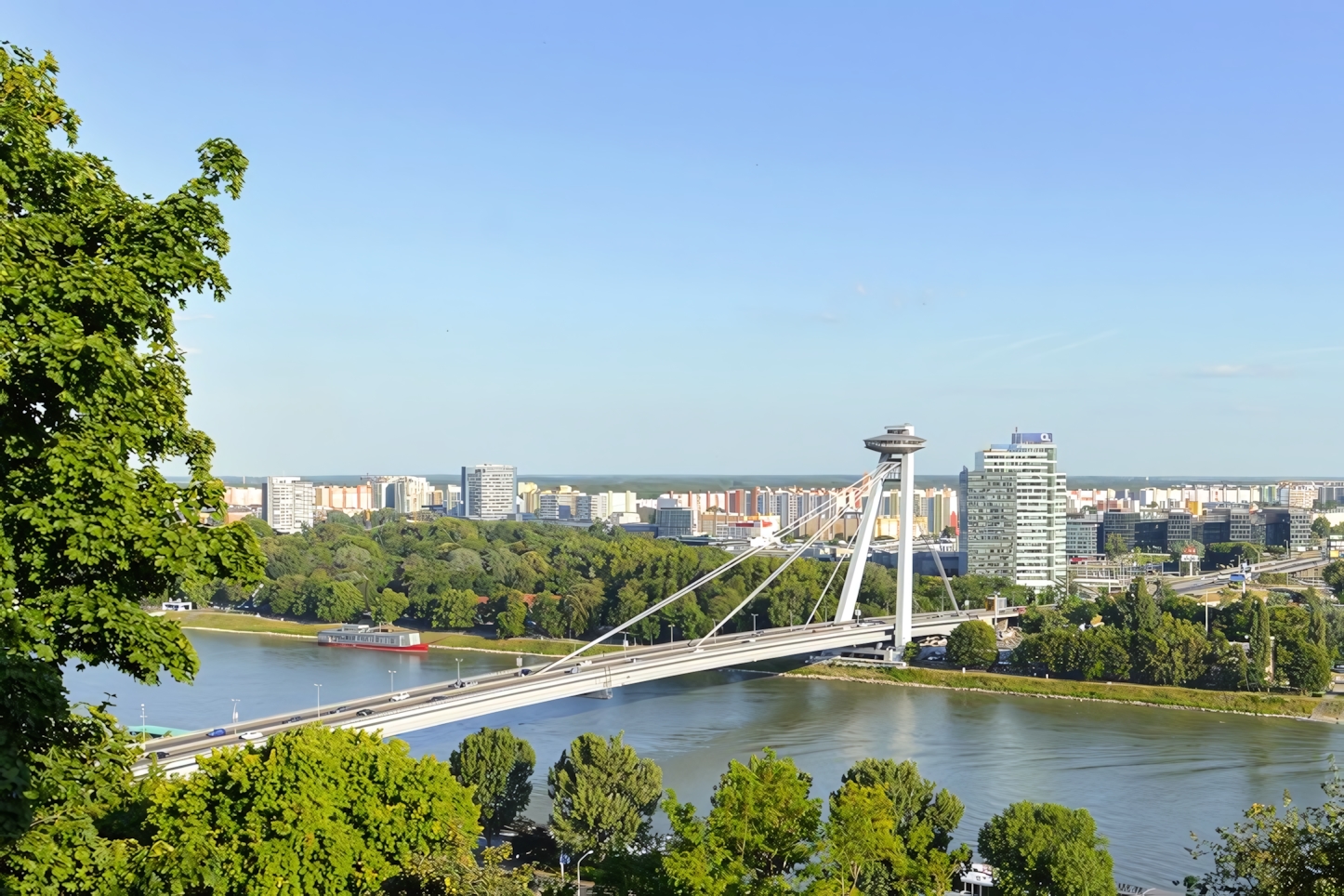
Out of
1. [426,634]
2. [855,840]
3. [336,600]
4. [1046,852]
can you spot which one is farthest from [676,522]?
[855,840]

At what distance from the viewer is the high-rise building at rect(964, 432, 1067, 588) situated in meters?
24.5

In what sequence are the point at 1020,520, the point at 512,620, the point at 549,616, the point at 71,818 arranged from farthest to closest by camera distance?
the point at 1020,520, the point at 549,616, the point at 512,620, the point at 71,818

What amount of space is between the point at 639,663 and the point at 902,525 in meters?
6.45

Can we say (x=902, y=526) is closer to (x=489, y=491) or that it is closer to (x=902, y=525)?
(x=902, y=525)

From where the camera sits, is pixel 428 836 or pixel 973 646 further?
pixel 973 646

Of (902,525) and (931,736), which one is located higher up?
(902,525)

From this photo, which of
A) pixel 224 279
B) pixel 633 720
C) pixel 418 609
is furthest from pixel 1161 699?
pixel 224 279

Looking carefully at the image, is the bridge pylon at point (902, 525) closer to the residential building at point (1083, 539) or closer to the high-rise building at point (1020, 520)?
the high-rise building at point (1020, 520)

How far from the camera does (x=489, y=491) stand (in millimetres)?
54719

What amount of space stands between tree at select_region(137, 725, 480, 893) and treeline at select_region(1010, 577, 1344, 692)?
439 inches

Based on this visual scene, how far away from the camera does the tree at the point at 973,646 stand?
52.1 feet

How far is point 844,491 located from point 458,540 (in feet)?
38.4

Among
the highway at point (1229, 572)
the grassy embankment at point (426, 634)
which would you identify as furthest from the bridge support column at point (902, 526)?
the highway at point (1229, 572)

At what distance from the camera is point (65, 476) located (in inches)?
64.0
